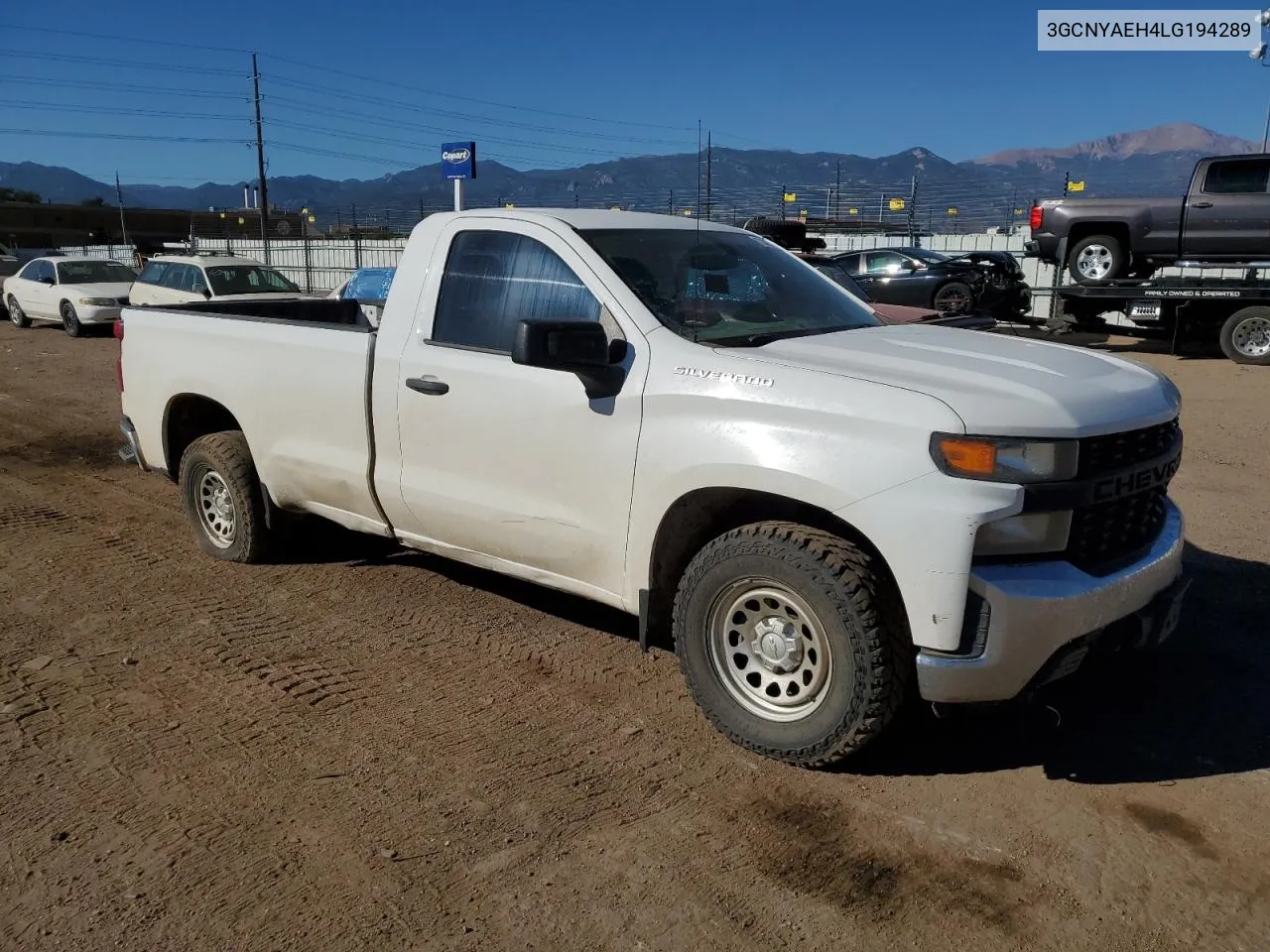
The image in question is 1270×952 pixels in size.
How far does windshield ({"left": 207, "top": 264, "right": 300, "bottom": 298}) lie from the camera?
690 inches

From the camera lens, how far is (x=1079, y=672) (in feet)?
14.8

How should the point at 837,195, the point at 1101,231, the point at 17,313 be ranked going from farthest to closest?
the point at 837,195
the point at 17,313
the point at 1101,231

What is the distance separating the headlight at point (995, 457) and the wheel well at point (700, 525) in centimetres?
44

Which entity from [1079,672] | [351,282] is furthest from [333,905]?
[351,282]

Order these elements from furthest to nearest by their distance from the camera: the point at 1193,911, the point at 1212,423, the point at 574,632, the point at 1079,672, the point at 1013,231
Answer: the point at 1013,231
the point at 1212,423
the point at 574,632
the point at 1079,672
the point at 1193,911

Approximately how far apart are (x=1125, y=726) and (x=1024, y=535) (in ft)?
4.25

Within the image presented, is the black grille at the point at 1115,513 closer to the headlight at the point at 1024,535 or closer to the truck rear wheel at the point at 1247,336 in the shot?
the headlight at the point at 1024,535

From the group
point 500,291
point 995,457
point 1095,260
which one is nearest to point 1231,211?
point 1095,260

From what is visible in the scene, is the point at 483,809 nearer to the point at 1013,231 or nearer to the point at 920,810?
the point at 920,810

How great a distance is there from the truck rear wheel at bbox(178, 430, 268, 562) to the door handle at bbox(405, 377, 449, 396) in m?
1.66

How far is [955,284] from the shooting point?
19234mm

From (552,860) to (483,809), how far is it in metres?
0.37

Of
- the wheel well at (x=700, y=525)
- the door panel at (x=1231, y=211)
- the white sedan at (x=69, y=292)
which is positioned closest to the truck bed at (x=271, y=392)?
the wheel well at (x=700, y=525)

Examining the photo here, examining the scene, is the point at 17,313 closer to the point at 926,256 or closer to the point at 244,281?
the point at 244,281
